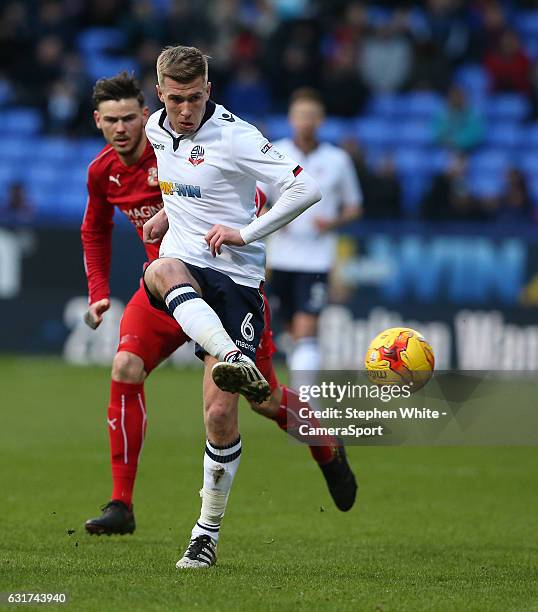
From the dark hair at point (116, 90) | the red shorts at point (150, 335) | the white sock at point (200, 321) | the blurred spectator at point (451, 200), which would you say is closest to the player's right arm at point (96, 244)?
the red shorts at point (150, 335)

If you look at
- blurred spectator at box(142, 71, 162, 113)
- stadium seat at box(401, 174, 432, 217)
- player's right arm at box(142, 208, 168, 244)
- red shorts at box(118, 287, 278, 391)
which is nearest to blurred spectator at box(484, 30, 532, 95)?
stadium seat at box(401, 174, 432, 217)

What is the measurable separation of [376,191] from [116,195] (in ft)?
32.5

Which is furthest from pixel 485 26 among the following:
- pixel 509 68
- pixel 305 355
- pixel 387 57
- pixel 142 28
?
pixel 305 355

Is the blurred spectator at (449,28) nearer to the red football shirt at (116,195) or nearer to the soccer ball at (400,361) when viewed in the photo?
the red football shirt at (116,195)

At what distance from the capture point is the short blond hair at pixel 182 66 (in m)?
5.77

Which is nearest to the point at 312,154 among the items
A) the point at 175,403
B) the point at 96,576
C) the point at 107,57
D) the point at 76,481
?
the point at 175,403

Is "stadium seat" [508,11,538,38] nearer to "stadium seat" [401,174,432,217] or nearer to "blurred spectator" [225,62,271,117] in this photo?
"stadium seat" [401,174,432,217]

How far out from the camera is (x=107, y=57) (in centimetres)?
2055

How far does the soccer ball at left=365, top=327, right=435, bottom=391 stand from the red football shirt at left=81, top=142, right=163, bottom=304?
4.33ft

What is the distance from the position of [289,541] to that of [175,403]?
6.17 metres

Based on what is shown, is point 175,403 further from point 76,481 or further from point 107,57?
point 107,57

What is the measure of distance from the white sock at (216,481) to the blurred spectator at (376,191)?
430 inches

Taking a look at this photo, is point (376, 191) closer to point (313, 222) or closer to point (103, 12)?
point (313, 222)

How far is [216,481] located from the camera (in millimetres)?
5930
